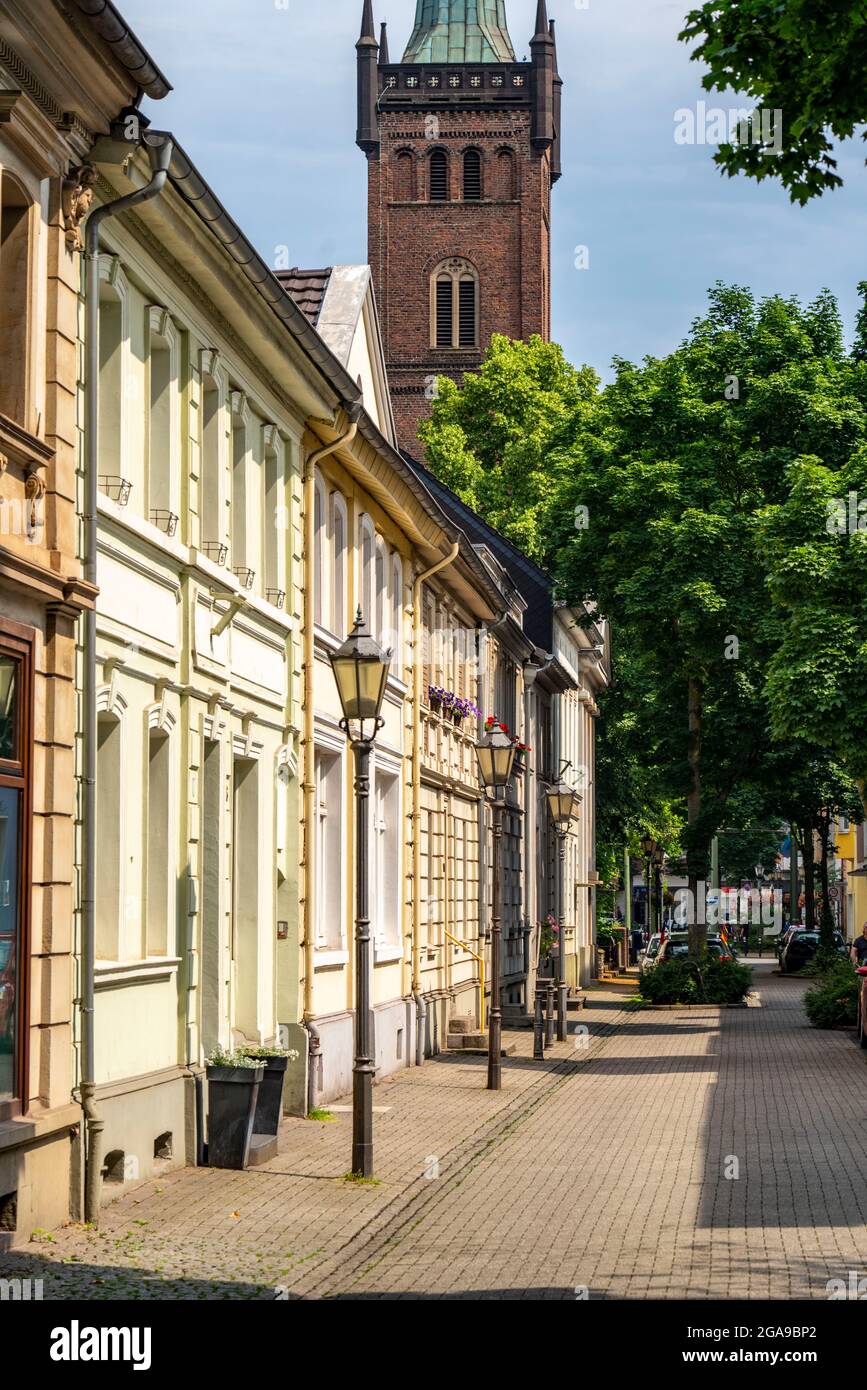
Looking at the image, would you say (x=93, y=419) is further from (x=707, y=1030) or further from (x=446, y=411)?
(x=446, y=411)

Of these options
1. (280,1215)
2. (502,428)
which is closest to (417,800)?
(280,1215)

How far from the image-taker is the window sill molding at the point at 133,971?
41.8 ft

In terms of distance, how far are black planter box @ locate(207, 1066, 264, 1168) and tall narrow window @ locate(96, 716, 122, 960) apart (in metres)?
1.62

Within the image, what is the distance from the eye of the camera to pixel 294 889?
18.7 metres

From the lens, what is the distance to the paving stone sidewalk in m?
9.70

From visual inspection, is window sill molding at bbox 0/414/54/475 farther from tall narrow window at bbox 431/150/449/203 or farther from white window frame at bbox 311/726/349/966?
tall narrow window at bbox 431/150/449/203

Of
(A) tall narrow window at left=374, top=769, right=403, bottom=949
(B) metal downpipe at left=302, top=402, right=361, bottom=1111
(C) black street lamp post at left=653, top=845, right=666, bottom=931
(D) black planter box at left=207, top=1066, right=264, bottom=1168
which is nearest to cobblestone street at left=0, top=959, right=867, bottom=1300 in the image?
(D) black planter box at left=207, top=1066, right=264, bottom=1168

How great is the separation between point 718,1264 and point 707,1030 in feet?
75.8

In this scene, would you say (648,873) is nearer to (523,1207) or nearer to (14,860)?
(523,1207)

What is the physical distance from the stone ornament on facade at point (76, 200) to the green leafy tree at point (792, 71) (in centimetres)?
399

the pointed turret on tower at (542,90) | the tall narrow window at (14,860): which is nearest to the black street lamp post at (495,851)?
the tall narrow window at (14,860)

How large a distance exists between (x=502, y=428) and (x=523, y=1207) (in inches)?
1925

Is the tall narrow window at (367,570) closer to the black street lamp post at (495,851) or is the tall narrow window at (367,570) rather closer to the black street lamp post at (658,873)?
the black street lamp post at (495,851)

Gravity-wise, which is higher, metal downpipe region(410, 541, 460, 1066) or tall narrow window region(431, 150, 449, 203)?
tall narrow window region(431, 150, 449, 203)
